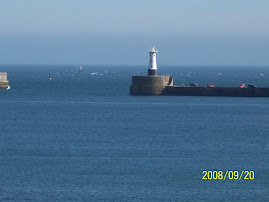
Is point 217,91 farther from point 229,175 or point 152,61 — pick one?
point 229,175

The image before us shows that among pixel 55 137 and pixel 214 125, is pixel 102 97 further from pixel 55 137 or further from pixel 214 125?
pixel 55 137

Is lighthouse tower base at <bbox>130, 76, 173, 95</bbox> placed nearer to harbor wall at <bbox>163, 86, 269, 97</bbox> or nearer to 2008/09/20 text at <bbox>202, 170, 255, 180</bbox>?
harbor wall at <bbox>163, 86, 269, 97</bbox>

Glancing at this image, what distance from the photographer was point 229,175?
38.8 metres

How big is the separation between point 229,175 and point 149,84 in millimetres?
52289

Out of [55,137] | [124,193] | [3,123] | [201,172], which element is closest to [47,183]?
[124,193]

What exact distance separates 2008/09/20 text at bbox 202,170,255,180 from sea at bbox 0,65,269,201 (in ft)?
0.15

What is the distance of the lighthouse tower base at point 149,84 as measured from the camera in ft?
296

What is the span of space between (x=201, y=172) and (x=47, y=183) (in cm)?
743

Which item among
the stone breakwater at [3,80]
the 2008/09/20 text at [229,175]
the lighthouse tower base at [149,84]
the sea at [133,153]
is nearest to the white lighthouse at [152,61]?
the lighthouse tower base at [149,84]

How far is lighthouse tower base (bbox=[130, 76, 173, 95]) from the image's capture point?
3553 inches

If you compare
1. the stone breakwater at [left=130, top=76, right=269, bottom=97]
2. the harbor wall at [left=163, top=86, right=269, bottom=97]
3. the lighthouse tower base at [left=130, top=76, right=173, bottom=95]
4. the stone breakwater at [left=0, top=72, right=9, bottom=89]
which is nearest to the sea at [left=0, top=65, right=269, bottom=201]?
the lighthouse tower base at [left=130, top=76, right=173, bottom=95]

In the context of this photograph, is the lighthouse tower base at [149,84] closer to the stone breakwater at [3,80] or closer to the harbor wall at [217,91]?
the harbor wall at [217,91]

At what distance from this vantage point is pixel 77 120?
66.1m

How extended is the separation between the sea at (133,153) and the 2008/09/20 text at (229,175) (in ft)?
0.15
